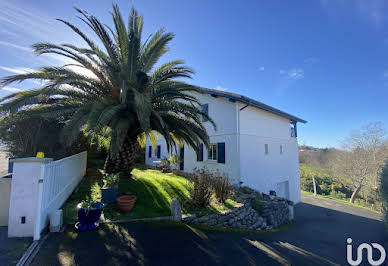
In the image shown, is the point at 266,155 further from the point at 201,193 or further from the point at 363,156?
the point at 363,156

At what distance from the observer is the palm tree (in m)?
5.50

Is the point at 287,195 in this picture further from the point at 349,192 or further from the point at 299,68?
the point at 349,192

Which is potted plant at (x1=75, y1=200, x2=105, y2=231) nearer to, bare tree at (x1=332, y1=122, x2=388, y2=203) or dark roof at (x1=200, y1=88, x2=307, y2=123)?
dark roof at (x1=200, y1=88, x2=307, y2=123)

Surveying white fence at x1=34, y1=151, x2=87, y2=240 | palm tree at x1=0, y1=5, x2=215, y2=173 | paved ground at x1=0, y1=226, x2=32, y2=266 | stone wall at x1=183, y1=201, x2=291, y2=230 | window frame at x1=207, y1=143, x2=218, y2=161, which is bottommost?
stone wall at x1=183, y1=201, x2=291, y2=230

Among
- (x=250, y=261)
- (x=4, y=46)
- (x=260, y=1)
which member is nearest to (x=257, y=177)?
(x=250, y=261)

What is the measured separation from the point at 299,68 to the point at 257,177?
28.7 feet

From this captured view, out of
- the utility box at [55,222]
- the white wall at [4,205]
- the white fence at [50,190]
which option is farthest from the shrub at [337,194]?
Result: the white wall at [4,205]

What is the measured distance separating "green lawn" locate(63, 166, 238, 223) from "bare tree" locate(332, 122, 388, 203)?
996 inches

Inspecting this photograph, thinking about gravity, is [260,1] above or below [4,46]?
above

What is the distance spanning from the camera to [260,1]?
27.6 feet

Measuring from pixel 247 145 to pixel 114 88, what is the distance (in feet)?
28.5

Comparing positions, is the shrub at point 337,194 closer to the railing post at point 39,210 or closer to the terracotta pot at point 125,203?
the terracotta pot at point 125,203

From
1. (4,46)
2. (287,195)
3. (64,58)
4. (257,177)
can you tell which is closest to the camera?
(4,46)

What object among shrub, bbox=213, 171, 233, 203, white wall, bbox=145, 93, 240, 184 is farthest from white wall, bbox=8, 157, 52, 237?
white wall, bbox=145, 93, 240, 184
